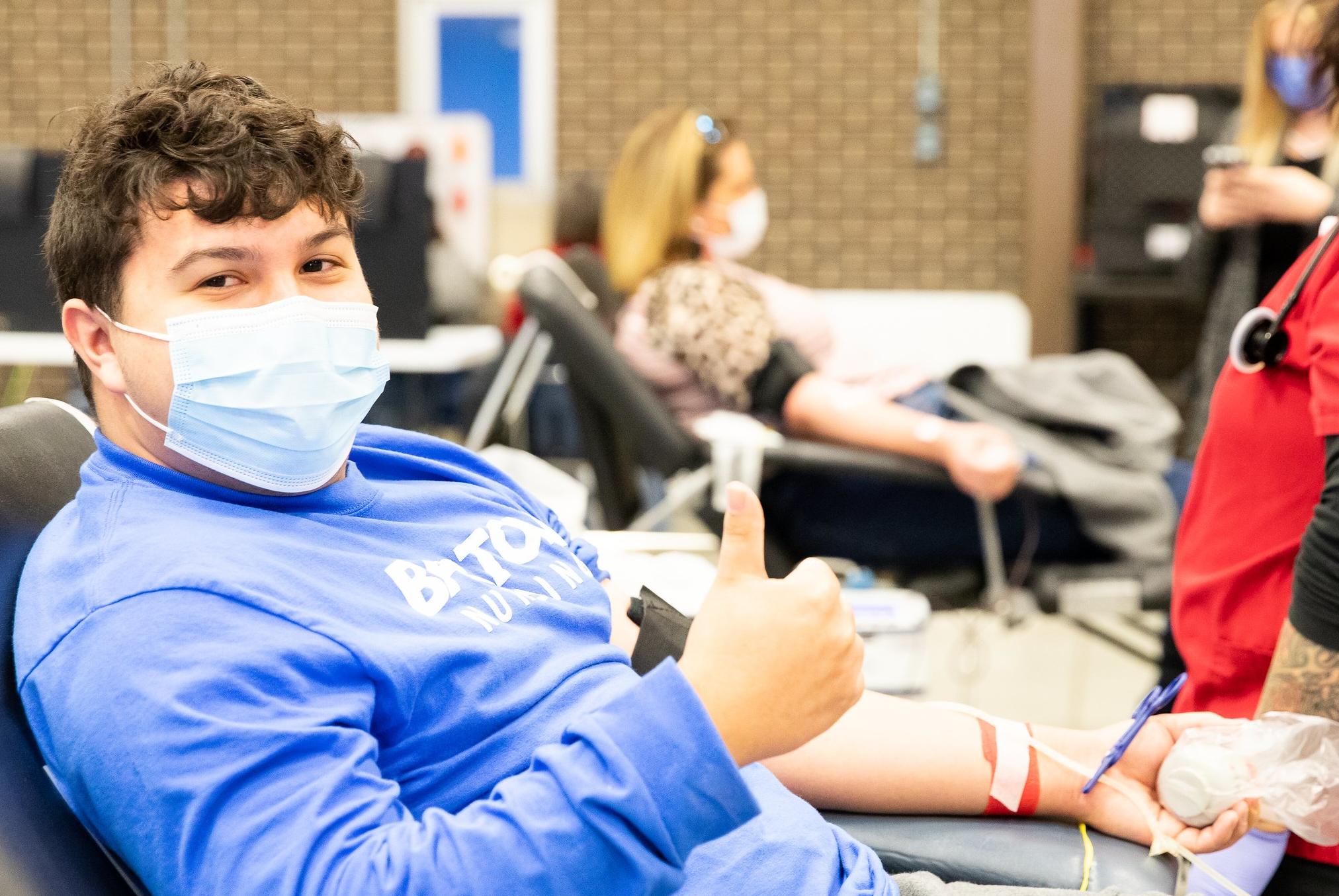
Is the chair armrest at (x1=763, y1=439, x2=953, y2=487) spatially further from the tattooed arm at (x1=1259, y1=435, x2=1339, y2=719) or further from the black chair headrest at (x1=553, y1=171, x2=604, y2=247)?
the black chair headrest at (x1=553, y1=171, x2=604, y2=247)

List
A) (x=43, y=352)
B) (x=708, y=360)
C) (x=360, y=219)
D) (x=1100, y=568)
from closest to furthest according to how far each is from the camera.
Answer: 1. (x=360, y=219)
2. (x=1100, y=568)
3. (x=708, y=360)
4. (x=43, y=352)

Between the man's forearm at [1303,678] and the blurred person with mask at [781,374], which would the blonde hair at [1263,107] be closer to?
the blurred person with mask at [781,374]

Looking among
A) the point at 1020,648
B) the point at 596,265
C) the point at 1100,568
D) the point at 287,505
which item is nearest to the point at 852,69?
the point at 596,265

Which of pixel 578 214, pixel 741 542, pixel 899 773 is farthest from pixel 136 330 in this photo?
pixel 578 214

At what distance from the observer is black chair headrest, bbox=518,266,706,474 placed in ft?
7.79

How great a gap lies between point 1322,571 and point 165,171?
0.85 m

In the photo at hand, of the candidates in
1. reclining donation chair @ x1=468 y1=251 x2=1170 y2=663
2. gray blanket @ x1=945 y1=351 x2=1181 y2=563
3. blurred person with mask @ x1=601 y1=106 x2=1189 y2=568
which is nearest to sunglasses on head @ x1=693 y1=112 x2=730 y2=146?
blurred person with mask @ x1=601 y1=106 x2=1189 y2=568

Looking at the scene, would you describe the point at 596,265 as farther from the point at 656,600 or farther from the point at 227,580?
the point at 227,580

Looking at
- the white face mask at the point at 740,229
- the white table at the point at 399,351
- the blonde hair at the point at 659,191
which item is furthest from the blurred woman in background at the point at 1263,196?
the white table at the point at 399,351

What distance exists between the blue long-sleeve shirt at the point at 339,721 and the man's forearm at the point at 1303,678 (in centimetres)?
38

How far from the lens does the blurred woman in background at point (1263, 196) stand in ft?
7.86

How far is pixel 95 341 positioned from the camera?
0.84m

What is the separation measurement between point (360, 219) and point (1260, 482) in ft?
2.59

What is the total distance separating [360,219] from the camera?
981 mm
